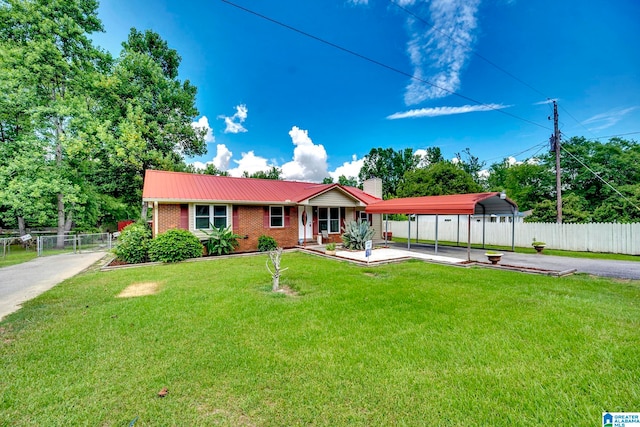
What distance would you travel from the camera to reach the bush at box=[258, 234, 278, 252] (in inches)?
539

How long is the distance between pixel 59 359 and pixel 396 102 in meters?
22.4

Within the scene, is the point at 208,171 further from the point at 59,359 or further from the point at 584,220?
the point at 584,220

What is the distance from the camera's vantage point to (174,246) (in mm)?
10922

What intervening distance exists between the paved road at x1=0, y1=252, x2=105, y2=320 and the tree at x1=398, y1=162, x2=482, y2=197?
3142 cm

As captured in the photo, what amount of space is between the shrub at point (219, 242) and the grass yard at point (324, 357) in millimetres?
5712

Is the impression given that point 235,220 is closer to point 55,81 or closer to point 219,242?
point 219,242

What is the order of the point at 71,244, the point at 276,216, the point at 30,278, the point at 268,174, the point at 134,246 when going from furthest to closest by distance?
the point at 268,174 < the point at 71,244 < the point at 276,216 < the point at 134,246 < the point at 30,278

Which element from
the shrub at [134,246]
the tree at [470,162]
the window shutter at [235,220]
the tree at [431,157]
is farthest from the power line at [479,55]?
the tree at [470,162]

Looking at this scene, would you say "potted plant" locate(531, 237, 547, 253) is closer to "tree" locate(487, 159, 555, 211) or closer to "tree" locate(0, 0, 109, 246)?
"tree" locate(487, 159, 555, 211)

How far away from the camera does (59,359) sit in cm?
355

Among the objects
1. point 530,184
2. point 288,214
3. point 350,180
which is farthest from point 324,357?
point 350,180

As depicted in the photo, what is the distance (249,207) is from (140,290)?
7681 millimetres

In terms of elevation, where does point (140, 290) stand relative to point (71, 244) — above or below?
below

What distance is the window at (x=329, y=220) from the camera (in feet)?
54.6
